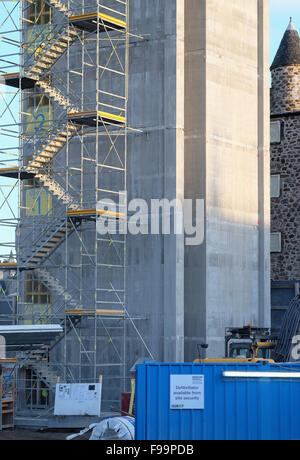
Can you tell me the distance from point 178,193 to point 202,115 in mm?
3574

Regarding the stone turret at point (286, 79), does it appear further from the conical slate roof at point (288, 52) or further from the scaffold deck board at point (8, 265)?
the scaffold deck board at point (8, 265)

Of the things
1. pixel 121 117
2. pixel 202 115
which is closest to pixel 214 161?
pixel 202 115

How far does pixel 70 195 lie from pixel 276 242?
19.2m

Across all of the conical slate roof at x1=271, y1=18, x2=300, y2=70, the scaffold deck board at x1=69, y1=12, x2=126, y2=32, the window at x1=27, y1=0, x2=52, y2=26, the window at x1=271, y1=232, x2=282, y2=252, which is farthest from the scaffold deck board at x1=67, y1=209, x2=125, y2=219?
the conical slate roof at x1=271, y1=18, x2=300, y2=70

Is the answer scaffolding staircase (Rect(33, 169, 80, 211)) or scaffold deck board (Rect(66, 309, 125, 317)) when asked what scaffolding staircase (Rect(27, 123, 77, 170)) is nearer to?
scaffolding staircase (Rect(33, 169, 80, 211))

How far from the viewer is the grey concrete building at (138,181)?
118 feet

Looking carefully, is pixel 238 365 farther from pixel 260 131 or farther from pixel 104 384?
pixel 260 131

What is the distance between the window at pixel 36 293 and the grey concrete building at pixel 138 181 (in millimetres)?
56

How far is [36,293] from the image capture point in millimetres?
38656

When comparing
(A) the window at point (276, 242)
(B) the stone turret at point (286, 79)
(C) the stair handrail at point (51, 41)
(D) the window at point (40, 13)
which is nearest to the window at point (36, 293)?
(C) the stair handrail at point (51, 41)

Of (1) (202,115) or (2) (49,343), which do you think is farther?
(1) (202,115)

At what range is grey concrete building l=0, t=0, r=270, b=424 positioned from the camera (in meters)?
36.1

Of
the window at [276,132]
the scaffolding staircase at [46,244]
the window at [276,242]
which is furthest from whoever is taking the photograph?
the window at [276,132]

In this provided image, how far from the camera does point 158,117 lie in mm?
37344
